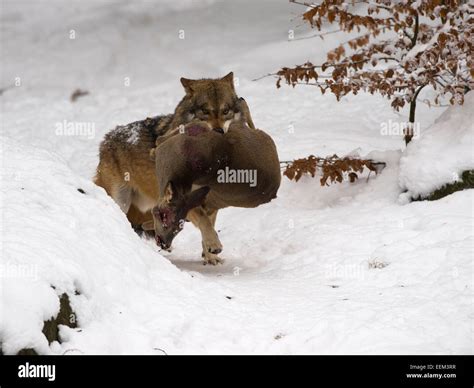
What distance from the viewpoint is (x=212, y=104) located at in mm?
7125

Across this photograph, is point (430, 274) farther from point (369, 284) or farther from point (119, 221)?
point (119, 221)

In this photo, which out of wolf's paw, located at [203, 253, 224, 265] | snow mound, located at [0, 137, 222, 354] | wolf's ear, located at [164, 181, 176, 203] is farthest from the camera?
wolf's paw, located at [203, 253, 224, 265]

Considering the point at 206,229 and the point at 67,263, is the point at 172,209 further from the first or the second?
the point at 67,263

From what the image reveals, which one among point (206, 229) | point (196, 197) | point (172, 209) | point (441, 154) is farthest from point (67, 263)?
point (441, 154)

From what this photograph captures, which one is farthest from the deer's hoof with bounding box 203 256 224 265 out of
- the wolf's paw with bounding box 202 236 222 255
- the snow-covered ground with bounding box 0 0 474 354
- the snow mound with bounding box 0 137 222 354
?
the snow mound with bounding box 0 137 222 354

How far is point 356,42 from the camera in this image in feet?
32.4

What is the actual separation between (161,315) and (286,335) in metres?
0.84

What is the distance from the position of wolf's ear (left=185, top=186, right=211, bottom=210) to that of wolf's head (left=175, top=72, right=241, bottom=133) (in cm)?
60

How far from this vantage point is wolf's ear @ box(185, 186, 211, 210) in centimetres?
681

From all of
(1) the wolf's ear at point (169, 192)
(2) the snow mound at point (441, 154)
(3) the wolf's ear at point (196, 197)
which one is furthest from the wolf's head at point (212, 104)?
(2) the snow mound at point (441, 154)

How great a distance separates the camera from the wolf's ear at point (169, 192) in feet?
22.1

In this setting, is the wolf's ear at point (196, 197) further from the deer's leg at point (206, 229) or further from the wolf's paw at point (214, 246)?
the wolf's paw at point (214, 246)

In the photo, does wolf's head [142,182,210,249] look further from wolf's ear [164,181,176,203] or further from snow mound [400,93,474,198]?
snow mound [400,93,474,198]

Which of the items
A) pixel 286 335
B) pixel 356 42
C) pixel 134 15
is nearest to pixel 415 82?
pixel 356 42
